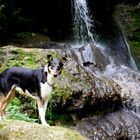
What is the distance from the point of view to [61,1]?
55.5ft

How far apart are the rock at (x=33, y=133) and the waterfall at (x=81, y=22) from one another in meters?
11.6

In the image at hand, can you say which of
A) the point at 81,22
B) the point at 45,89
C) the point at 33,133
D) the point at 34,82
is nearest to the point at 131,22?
the point at 81,22

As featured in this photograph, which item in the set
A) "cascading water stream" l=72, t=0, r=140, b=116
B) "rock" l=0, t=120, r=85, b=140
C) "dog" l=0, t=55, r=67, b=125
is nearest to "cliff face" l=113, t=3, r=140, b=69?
"cascading water stream" l=72, t=0, r=140, b=116

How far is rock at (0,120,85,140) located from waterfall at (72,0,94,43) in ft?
37.9

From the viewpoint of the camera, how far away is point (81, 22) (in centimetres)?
1645

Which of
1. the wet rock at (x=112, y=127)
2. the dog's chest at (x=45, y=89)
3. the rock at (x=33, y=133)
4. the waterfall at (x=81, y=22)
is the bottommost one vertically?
the wet rock at (x=112, y=127)

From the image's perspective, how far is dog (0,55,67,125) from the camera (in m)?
6.02

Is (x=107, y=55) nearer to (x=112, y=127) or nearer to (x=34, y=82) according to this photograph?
(x=112, y=127)

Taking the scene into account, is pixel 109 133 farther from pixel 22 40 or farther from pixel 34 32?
pixel 34 32

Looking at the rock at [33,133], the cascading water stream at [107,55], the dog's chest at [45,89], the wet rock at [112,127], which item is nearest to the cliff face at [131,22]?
the cascading water stream at [107,55]

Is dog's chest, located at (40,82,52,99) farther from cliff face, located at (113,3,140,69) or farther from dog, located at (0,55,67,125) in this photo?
cliff face, located at (113,3,140,69)

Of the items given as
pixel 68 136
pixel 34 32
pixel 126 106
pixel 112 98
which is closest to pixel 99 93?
pixel 112 98

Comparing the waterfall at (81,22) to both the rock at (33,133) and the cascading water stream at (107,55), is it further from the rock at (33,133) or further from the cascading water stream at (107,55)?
the rock at (33,133)

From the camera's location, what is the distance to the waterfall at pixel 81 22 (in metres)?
16.0
